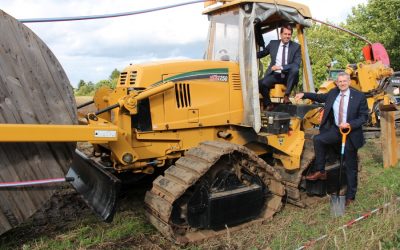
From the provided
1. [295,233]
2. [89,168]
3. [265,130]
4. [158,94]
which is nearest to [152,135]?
[158,94]

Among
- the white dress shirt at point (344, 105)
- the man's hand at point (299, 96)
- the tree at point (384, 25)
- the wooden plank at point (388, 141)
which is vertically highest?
the tree at point (384, 25)

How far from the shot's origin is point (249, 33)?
18.1 ft

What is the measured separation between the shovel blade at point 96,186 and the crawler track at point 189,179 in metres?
0.44

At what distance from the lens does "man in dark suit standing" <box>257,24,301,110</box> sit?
5.88 meters

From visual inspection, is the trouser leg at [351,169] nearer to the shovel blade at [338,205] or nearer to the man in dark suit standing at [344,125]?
the man in dark suit standing at [344,125]

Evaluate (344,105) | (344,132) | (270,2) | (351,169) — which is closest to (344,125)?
(344,132)

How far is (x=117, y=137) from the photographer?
14.7 feet

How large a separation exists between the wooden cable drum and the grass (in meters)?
0.51

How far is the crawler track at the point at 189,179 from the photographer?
450 cm

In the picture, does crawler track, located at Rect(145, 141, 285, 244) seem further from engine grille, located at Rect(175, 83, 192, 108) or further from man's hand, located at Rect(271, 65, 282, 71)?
man's hand, located at Rect(271, 65, 282, 71)

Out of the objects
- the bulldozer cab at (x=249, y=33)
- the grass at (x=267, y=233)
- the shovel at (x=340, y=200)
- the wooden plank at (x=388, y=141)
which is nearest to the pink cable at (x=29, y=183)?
the grass at (x=267, y=233)

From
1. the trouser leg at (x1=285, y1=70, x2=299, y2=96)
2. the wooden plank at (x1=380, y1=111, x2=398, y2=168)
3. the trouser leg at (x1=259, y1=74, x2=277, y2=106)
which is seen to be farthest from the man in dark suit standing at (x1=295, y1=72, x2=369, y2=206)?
the wooden plank at (x1=380, y1=111, x2=398, y2=168)

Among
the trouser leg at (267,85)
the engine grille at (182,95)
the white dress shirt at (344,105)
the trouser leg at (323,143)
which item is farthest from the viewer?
the trouser leg at (267,85)

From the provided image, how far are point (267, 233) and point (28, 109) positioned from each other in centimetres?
296
